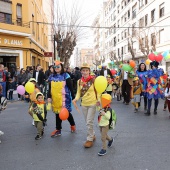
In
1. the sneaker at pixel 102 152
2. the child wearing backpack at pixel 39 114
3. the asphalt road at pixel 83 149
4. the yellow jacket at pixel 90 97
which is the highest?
the yellow jacket at pixel 90 97

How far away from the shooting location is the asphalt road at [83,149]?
143 inches

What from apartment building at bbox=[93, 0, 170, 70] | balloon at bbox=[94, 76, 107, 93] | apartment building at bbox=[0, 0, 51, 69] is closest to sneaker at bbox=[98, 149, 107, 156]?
balloon at bbox=[94, 76, 107, 93]

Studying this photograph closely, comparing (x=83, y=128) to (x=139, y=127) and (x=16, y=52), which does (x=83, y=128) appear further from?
(x=16, y=52)

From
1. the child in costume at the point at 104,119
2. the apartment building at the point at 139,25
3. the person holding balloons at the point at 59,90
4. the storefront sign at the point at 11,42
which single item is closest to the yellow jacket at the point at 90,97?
the child in costume at the point at 104,119

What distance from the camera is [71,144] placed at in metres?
4.68

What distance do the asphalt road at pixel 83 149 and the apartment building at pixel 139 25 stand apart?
14.8 meters

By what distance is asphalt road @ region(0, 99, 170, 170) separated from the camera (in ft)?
12.0

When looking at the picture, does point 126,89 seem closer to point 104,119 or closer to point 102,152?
point 104,119

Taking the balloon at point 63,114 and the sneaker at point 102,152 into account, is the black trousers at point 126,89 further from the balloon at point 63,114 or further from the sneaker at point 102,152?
the sneaker at point 102,152

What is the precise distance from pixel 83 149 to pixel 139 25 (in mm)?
31474

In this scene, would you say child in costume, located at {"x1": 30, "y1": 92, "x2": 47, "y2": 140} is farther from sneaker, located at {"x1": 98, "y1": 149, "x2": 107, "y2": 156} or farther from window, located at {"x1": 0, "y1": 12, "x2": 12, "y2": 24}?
window, located at {"x1": 0, "y1": 12, "x2": 12, "y2": 24}

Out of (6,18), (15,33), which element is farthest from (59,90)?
(6,18)

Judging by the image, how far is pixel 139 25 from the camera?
32969 mm

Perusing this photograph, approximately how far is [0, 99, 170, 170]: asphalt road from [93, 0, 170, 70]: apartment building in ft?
48.6
